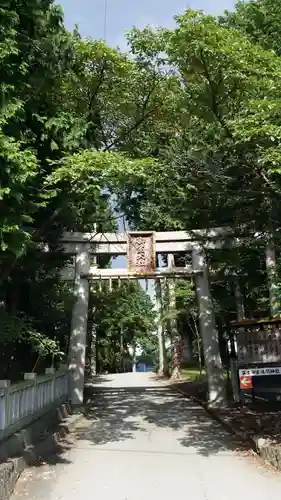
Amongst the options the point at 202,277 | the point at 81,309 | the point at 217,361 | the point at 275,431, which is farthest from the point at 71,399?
the point at 275,431

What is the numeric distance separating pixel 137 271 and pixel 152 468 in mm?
8077

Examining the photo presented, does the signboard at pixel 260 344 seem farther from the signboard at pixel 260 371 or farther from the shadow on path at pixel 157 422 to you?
the shadow on path at pixel 157 422

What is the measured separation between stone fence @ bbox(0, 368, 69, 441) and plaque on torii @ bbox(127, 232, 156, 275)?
12.5ft

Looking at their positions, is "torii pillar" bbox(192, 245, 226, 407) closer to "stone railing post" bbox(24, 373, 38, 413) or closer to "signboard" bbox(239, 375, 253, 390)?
"signboard" bbox(239, 375, 253, 390)

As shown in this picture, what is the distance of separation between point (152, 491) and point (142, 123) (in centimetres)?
1082

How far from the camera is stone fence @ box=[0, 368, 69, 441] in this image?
734 cm

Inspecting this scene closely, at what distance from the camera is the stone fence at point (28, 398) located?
734 centimetres

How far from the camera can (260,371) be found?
11523 mm

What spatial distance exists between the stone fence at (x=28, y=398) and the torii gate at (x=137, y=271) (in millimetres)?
1335

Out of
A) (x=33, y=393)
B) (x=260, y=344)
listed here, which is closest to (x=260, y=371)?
(x=260, y=344)

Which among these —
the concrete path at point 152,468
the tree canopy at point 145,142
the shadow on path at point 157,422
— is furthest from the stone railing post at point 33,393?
the shadow on path at point 157,422

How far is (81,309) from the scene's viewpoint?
599 inches

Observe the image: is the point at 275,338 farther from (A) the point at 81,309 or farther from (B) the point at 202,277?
(A) the point at 81,309

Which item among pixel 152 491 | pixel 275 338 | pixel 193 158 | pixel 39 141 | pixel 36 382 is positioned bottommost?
pixel 152 491
